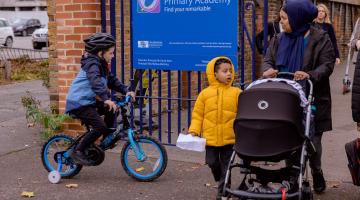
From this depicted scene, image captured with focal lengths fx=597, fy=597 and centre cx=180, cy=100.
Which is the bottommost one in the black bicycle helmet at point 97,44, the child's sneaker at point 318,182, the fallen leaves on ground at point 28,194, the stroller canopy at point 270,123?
the fallen leaves on ground at point 28,194

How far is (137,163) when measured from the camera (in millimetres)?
6027

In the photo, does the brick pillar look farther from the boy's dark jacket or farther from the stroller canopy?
the stroller canopy

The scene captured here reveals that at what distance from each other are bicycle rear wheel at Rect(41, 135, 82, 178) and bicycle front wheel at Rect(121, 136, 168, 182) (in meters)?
0.51

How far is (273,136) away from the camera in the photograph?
4238mm

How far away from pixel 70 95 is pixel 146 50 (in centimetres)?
153

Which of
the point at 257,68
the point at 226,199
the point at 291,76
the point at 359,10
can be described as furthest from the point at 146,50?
the point at 359,10

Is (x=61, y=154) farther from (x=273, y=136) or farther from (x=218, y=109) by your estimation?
(x=273, y=136)

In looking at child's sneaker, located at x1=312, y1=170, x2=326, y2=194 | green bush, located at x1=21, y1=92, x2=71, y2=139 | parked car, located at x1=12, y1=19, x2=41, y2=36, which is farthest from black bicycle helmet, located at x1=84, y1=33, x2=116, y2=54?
parked car, located at x1=12, y1=19, x2=41, y2=36

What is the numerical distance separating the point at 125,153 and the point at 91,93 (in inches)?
26.5

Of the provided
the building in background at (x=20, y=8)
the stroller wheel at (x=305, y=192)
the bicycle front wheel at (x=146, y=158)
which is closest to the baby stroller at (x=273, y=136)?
the stroller wheel at (x=305, y=192)

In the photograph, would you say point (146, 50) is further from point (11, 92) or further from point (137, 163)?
point (11, 92)

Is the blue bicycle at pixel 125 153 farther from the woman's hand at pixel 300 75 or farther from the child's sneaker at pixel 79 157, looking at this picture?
the woman's hand at pixel 300 75

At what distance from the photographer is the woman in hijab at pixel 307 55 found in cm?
489

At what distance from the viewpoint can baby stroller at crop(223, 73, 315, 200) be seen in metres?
4.23
